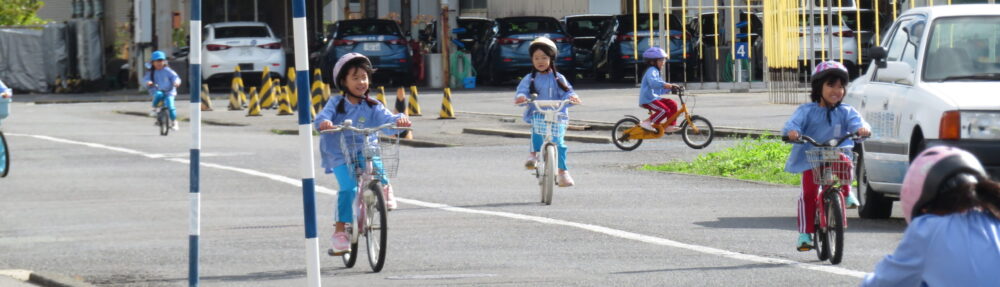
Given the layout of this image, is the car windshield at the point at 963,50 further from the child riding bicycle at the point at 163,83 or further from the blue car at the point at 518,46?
the blue car at the point at 518,46

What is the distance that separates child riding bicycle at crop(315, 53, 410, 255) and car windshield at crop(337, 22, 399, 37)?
1189 inches

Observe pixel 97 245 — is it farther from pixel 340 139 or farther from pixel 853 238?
pixel 853 238

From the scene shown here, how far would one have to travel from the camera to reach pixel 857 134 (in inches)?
414

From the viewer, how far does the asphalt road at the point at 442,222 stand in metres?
10.5

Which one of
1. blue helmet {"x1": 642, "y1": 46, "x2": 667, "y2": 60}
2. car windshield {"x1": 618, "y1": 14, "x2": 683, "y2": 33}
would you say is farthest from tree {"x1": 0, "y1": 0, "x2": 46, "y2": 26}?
blue helmet {"x1": 642, "y1": 46, "x2": 667, "y2": 60}

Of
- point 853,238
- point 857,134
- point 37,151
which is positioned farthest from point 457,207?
point 37,151

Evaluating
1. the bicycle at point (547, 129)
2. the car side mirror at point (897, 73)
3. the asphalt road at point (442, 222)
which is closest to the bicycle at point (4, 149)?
the asphalt road at point (442, 222)

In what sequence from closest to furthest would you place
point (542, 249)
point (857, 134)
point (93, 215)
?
point (857, 134)
point (542, 249)
point (93, 215)

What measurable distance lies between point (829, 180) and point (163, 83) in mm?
19143

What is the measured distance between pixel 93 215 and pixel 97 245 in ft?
8.02

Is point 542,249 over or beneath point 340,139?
beneath

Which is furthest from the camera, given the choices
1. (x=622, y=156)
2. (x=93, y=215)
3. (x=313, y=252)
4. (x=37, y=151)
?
(x=37, y=151)

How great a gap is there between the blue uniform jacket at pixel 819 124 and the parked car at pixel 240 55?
31481 mm

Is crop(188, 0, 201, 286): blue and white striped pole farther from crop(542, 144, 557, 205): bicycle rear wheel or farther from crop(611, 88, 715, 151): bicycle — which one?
crop(611, 88, 715, 151): bicycle
